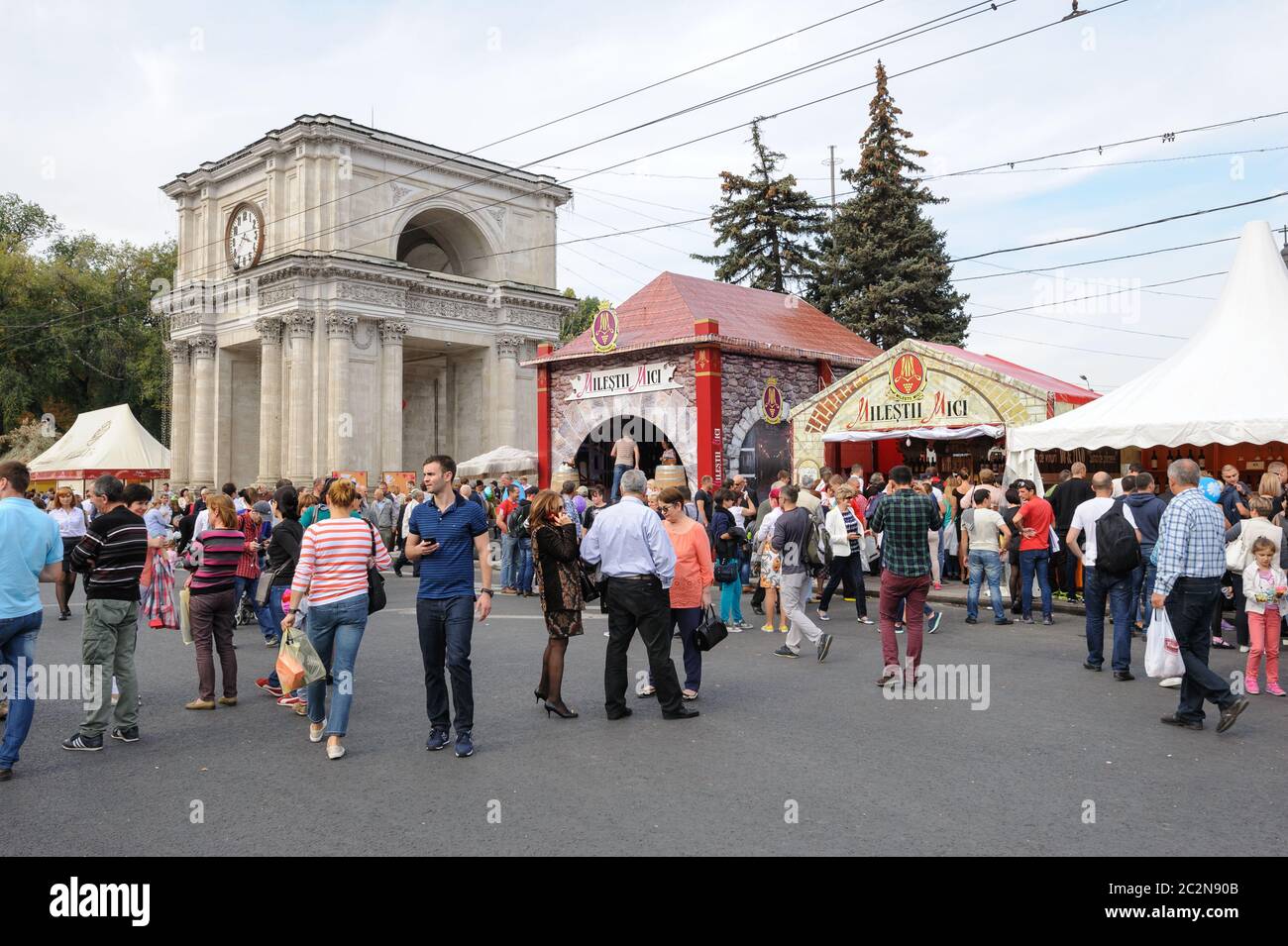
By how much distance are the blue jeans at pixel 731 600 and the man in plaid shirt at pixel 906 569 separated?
3.07 m

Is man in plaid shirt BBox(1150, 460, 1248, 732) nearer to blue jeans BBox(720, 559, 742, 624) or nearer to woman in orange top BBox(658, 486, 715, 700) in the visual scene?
woman in orange top BBox(658, 486, 715, 700)

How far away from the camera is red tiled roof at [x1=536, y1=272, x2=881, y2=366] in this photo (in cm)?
2056

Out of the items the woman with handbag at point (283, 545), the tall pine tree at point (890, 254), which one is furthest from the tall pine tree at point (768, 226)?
the woman with handbag at point (283, 545)

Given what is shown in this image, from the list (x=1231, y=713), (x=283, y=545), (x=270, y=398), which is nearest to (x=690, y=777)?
(x=1231, y=713)

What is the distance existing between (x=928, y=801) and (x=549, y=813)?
2.11 meters

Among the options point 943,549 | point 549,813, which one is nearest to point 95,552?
point 549,813

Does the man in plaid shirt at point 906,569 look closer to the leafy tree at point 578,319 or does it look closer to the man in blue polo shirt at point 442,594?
the man in blue polo shirt at point 442,594

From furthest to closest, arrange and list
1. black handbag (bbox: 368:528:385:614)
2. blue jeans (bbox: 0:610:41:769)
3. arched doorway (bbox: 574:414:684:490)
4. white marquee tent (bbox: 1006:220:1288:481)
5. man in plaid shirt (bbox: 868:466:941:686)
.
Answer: arched doorway (bbox: 574:414:684:490) < white marquee tent (bbox: 1006:220:1288:481) < man in plaid shirt (bbox: 868:466:941:686) < black handbag (bbox: 368:528:385:614) < blue jeans (bbox: 0:610:41:769)

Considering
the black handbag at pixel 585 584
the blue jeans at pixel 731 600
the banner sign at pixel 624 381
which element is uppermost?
the banner sign at pixel 624 381

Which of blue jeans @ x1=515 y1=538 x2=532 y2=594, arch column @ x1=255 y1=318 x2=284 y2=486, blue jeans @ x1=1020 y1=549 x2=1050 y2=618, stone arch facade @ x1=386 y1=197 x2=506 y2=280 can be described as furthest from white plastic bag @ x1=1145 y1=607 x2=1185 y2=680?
stone arch facade @ x1=386 y1=197 x2=506 y2=280

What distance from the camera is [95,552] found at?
21.1ft

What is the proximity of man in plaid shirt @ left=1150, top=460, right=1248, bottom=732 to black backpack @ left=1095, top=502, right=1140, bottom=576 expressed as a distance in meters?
1.57

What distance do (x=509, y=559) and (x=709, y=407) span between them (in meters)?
6.10

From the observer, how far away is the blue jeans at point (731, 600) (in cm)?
1111
